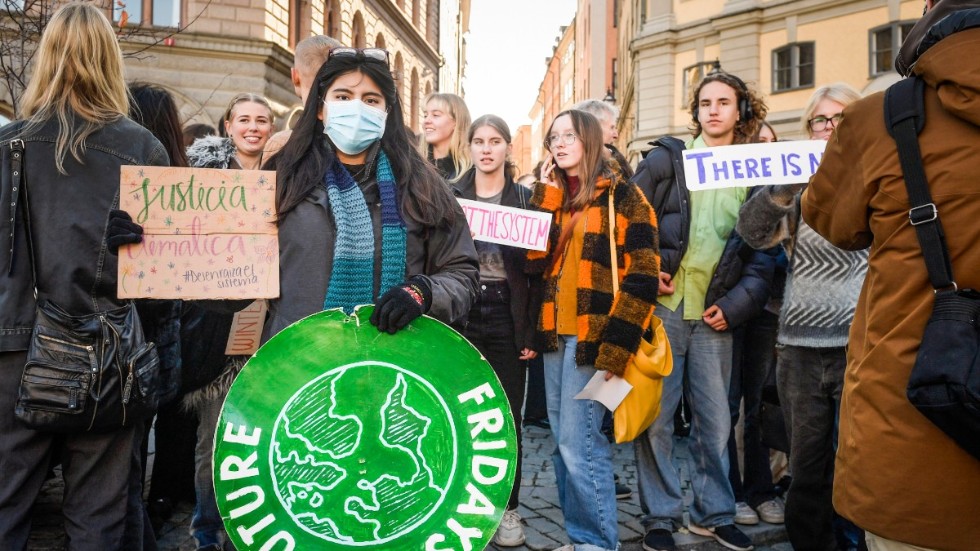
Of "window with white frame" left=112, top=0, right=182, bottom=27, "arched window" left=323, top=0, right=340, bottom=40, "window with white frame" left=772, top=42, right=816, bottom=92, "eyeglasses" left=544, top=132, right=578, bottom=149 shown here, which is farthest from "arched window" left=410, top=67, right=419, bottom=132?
"eyeglasses" left=544, top=132, right=578, bottom=149

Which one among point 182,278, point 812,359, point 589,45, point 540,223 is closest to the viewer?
point 182,278

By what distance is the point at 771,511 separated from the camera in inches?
176

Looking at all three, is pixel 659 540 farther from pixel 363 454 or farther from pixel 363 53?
pixel 363 53

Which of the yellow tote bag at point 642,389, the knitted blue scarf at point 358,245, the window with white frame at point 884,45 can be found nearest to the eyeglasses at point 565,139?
the yellow tote bag at point 642,389

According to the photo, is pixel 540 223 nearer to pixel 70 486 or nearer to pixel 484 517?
pixel 484 517

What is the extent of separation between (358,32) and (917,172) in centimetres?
2357

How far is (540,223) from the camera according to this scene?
404cm

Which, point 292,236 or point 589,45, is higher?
point 589,45

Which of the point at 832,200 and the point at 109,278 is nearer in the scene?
the point at 832,200

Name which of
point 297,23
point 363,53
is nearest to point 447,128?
point 363,53

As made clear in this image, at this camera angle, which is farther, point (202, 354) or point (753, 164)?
point (202, 354)

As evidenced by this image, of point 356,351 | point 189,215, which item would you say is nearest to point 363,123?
point 189,215

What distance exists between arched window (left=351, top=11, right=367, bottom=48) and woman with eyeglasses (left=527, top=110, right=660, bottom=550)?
2072cm

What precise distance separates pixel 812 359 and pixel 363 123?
2.32 m
